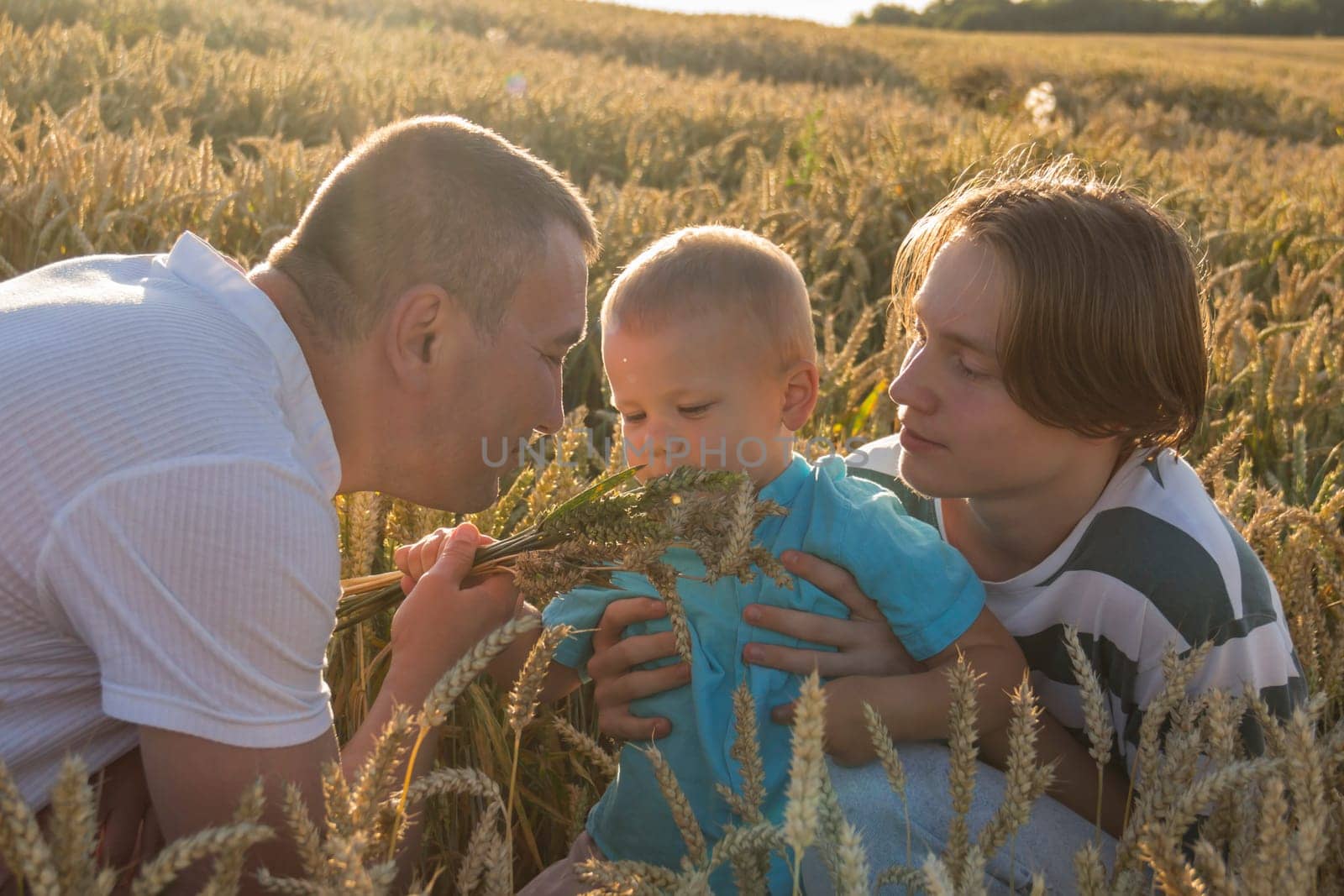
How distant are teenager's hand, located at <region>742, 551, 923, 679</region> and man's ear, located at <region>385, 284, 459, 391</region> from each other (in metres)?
0.72

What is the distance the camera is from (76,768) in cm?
105

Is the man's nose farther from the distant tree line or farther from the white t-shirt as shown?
the distant tree line

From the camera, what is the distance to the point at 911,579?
2092 millimetres

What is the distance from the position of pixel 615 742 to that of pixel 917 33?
44290mm

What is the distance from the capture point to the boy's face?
7.13 feet

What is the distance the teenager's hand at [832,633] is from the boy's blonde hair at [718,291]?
44 centimetres

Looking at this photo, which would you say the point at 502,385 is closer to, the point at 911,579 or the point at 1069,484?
the point at 911,579

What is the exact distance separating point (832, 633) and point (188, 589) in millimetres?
1149

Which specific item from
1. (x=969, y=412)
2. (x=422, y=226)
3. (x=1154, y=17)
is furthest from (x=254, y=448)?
(x=1154, y=17)

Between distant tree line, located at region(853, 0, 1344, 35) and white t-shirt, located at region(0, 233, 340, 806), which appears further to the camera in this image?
distant tree line, located at region(853, 0, 1344, 35)

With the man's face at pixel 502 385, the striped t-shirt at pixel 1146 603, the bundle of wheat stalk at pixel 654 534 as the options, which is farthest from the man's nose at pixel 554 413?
the striped t-shirt at pixel 1146 603

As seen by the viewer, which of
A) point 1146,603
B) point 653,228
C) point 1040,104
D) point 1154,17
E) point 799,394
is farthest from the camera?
point 1154,17

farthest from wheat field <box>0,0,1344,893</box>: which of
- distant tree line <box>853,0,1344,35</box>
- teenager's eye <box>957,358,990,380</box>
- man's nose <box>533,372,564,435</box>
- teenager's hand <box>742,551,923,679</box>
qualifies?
distant tree line <box>853,0,1344,35</box>

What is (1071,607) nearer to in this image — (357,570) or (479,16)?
(357,570)
